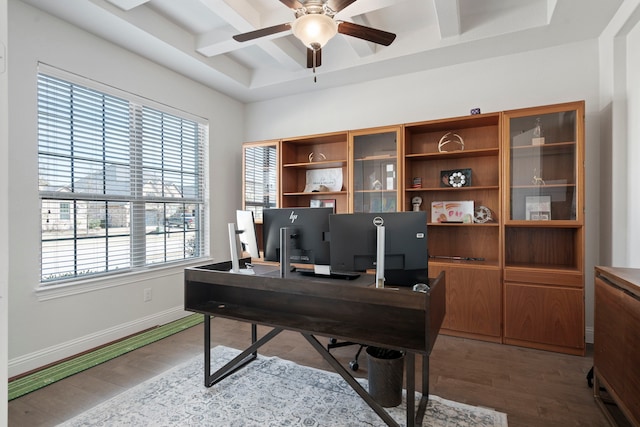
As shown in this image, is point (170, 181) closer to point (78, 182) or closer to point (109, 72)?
point (78, 182)

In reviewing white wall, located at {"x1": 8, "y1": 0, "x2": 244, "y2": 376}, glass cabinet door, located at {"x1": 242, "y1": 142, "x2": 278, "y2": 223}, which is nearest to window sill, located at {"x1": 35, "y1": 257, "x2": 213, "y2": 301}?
white wall, located at {"x1": 8, "y1": 0, "x2": 244, "y2": 376}

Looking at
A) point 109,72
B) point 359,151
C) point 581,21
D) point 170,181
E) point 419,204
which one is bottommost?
point 419,204

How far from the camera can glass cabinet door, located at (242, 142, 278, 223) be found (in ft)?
13.9

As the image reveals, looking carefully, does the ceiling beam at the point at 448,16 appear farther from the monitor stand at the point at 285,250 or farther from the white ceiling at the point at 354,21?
the monitor stand at the point at 285,250

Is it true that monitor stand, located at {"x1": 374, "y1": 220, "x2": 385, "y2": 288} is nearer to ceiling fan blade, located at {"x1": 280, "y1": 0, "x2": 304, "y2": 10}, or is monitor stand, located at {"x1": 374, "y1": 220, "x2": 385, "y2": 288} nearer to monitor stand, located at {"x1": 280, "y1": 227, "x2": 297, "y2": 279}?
monitor stand, located at {"x1": 280, "y1": 227, "x2": 297, "y2": 279}

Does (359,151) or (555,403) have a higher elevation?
(359,151)

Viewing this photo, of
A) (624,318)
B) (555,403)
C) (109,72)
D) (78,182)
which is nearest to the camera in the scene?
(624,318)

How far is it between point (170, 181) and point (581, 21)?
424 centimetres

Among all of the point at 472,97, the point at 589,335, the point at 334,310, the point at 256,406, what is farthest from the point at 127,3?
the point at 589,335

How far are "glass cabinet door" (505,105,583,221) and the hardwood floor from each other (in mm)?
1247

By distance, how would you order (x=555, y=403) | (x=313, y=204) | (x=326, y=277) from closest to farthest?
(x=555, y=403), (x=326, y=277), (x=313, y=204)

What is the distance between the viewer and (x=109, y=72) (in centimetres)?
308

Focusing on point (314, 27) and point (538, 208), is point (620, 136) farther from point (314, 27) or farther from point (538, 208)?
point (314, 27)

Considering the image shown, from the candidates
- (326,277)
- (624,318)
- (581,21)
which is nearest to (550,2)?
(581,21)
